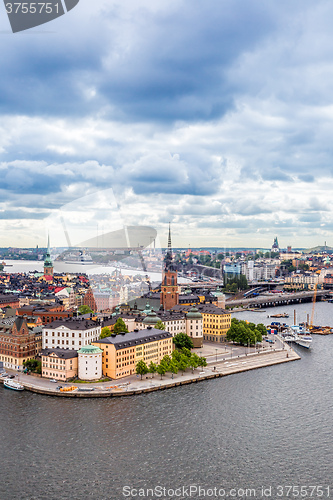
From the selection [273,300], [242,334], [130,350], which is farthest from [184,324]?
[273,300]

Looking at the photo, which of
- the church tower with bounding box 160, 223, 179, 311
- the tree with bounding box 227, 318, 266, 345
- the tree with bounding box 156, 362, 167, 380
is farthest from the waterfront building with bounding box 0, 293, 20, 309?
the tree with bounding box 156, 362, 167, 380

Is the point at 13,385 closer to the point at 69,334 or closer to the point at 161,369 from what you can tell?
the point at 69,334

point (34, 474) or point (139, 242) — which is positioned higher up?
point (139, 242)

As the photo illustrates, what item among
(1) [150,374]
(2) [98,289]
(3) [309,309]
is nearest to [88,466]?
(1) [150,374]

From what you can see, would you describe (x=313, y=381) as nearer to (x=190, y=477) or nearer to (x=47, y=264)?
(x=190, y=477)

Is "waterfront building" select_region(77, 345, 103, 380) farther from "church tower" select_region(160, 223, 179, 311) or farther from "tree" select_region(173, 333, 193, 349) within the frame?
"church tower" select_region(160, 223, 179, 311)

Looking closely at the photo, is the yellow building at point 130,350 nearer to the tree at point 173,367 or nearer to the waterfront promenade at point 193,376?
the waterfront promenade at point 193,376
